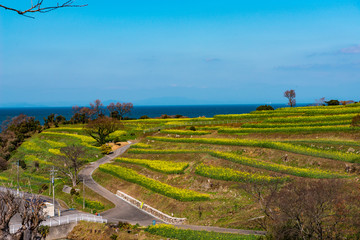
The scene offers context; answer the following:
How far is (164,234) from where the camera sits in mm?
37375

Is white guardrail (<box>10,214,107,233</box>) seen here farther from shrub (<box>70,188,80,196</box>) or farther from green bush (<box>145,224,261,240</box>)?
shrub (<box>70,188,80,196</box>)

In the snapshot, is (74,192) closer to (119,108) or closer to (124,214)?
(124,214)

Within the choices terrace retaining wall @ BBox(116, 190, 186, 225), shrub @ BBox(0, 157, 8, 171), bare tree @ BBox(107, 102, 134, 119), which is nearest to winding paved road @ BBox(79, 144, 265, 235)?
terrace retaining wall @ BBox(116, 190, 186, 225)

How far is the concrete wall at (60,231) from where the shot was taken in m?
40.6

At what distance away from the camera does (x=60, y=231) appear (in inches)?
1630

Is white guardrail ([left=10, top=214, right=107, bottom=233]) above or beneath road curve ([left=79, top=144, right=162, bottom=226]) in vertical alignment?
above

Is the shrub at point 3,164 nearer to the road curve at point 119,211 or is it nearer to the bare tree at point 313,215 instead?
the road curve at point 119,211

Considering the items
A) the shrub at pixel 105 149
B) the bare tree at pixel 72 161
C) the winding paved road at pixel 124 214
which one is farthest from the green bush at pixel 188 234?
the shrub at pixel 105 149

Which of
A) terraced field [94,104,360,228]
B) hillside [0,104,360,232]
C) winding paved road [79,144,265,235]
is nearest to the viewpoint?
winding paved road [79,144,265,235]

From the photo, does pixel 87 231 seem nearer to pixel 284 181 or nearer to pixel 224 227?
pixel 224 227

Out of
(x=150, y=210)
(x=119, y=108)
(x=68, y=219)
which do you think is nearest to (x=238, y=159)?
(x=150, y=210)

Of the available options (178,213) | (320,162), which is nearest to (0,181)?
(178,213)

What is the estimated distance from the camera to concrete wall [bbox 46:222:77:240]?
133 feet

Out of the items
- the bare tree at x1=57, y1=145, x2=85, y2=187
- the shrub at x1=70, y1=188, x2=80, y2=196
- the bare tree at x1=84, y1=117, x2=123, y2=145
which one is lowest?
the shrub at x1=70, y1=188, x2=80, y2=196
